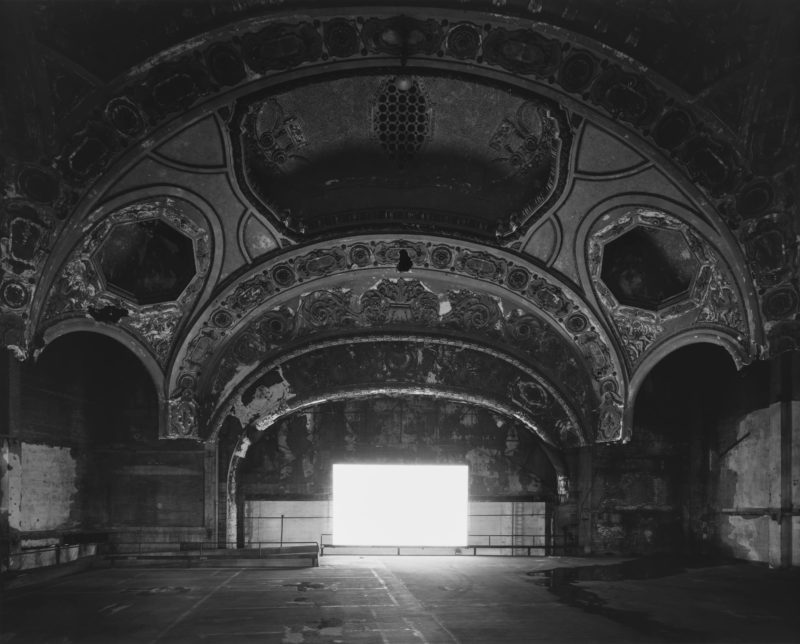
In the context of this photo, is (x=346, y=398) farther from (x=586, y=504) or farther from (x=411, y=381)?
(x=586, y=504)

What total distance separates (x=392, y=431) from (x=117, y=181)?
820cm

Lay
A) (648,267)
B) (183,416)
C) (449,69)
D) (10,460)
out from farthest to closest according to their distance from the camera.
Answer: (183,416) → (648,267) → (10,460) → (449,69)

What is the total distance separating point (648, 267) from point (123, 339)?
865 cm

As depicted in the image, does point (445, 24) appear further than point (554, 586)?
No

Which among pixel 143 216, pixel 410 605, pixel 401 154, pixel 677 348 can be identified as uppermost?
pixel 401 154

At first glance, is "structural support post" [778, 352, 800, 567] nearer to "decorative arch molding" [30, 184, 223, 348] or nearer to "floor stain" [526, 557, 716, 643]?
"floor stain" [526, 557, 716, 643]

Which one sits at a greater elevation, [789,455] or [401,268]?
[401,268]

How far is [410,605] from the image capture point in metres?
7.92

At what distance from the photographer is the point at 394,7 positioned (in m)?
7.89

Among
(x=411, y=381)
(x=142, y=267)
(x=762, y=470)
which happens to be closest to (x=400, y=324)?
(x=411, y=381)

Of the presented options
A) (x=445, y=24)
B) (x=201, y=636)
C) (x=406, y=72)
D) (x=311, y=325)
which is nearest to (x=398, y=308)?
(x=311, y=325)

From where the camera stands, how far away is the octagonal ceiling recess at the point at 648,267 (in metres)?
11.3

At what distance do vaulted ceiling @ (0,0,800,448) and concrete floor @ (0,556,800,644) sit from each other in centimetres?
327

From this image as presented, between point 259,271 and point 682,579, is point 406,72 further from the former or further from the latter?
→ point 682,579
